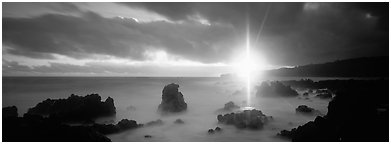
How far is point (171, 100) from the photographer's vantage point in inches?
977

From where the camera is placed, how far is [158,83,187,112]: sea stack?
24.3 metres

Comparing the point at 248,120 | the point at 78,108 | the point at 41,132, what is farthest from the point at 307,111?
the point at 41,132

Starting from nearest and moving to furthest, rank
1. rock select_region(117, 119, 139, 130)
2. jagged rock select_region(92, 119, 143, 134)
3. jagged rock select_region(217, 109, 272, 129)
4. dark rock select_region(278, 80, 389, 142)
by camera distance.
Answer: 1. dark rock select_region(278, 80, 389, 142)
2. jagged rock select_region(92, 119, 143, 134)
3. rock select_region(117, 119, 139, 130)
4. jagged rock select_region(217, 109, 272, 129)

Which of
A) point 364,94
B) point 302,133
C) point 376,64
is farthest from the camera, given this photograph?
point 376,64

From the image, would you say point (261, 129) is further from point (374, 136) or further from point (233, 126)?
point (374, 136)

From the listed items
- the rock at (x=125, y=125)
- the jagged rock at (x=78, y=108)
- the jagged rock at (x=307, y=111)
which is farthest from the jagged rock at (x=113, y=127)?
the jagged rock at (x=307, y=111)

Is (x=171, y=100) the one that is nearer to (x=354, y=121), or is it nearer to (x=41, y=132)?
(x=41, y=132)

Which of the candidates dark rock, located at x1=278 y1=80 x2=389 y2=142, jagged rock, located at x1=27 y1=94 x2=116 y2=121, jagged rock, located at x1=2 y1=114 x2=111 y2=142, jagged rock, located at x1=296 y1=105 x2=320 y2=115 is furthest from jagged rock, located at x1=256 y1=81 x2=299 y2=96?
jagged rock, located at x1=2 y1=114 x2=111 y2=142

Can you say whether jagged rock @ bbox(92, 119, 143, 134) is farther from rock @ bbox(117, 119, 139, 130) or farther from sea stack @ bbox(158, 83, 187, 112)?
sea stack @ bbox(158, 83, 187, 112)

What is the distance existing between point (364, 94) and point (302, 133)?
3.36 m

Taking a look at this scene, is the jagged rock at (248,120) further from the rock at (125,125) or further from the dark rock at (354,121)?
the rock at (125,125)

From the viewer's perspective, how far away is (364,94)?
1108 centimetres

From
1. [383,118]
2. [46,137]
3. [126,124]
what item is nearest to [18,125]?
[46,137]

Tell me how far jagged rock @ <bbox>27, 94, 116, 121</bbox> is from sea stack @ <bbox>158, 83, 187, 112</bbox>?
5110 mm
